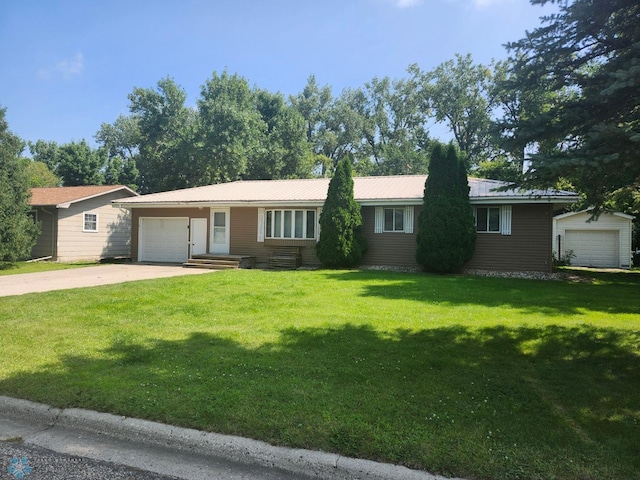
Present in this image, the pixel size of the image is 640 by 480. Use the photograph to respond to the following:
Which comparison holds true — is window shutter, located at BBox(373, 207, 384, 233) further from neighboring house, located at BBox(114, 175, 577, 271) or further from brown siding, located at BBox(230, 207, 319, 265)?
brown siding, located at BBox(230, 207, 319, 265)

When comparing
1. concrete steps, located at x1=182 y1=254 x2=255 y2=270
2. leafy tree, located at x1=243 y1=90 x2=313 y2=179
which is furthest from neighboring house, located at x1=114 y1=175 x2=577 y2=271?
leafy tree, located at x1=243 y1=90 x2=313 y2=179

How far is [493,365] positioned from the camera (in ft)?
15.4

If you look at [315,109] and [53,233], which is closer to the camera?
[53,233]

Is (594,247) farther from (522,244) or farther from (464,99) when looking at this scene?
(464,99)

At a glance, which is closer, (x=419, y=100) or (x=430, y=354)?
(x=430, y=354)

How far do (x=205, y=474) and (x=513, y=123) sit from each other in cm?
488

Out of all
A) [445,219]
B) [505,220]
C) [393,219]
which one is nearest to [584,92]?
[445,219]

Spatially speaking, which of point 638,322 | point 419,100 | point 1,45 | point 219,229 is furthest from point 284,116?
point 638,322

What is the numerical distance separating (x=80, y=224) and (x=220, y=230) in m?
8.17

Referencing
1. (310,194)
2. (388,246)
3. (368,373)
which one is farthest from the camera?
(310,194)

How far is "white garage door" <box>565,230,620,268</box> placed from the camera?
70.0 feet

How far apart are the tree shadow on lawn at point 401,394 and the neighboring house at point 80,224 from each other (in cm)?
1752

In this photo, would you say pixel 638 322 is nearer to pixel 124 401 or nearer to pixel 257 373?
pixel 257 373

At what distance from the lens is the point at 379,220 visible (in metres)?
16.4
